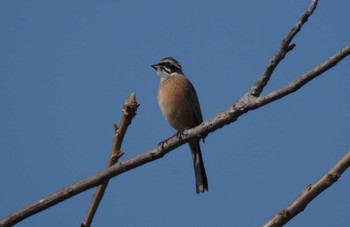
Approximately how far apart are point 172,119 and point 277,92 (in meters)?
5.31

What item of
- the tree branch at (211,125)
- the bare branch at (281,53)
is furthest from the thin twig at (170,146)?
the bare branch at (281,53)

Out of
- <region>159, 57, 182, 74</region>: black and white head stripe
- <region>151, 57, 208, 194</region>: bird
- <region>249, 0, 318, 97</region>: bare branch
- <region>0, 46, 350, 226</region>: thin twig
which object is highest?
<region>159, 57, 182, 74</region>: black and white head stripe

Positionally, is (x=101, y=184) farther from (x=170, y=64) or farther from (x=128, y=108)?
(x=170, y=64)

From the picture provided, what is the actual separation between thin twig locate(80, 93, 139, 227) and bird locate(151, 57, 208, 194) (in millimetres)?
4674

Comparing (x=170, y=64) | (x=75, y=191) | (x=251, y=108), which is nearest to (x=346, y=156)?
(x=251, y=108)

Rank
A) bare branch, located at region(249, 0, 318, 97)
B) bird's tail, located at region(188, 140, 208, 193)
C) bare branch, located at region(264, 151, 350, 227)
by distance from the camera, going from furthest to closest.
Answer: bird's tail, located at region(188, 140, 208, 193) < bare branch, located at region(249, 0, 318, 97) < bare branch, located at region(264, 151, 350, 227)

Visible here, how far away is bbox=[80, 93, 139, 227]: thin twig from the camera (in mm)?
3197

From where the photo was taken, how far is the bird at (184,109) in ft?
28.2

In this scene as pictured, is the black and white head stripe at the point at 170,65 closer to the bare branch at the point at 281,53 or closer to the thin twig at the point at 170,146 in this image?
the thin twig at the point at 170,146

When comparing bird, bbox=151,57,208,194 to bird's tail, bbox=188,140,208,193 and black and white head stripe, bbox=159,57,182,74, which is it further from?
black and white head stripe, bbox=159,57,182,74

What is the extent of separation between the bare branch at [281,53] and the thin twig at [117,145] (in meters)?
0.89

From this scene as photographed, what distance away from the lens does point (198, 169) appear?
8609 millimetres

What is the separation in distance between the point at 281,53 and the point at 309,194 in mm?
1519

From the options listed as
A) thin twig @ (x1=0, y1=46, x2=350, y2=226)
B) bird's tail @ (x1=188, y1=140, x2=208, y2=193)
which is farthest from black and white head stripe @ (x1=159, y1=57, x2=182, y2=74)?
thin twig @ (x1=0, y1=46, x2=350, y2=226)
